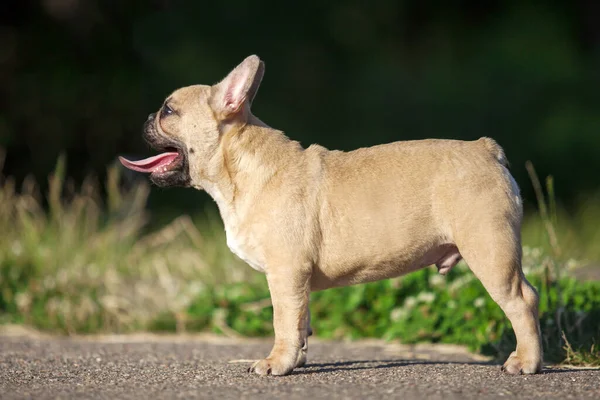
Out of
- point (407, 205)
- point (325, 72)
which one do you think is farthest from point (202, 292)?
point (325, 72)

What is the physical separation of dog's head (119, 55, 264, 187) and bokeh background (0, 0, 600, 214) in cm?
916

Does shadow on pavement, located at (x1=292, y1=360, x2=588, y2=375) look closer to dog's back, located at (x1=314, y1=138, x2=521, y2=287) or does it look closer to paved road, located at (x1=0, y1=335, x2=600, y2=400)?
paved road, located at (x1=0, y1=335, x2=600, y2=400)

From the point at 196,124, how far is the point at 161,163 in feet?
1.17

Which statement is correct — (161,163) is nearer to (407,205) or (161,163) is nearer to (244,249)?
(244,249)

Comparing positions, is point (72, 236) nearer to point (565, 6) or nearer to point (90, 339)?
point (90, 339)

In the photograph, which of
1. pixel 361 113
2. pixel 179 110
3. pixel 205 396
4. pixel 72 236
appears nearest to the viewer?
pixel 205 396

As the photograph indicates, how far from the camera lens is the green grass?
6.67 m

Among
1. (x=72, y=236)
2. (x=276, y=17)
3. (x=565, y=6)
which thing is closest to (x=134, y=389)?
(x=72, y=236)

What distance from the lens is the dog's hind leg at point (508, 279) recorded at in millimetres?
5121

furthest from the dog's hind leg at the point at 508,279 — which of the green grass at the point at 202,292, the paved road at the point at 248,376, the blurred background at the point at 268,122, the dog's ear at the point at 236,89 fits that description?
the dog's ear at the point at 236,89

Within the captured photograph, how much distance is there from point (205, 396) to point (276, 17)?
1517 centimetres

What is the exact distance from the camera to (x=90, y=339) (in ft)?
26.1

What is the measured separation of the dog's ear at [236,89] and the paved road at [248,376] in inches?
63.7

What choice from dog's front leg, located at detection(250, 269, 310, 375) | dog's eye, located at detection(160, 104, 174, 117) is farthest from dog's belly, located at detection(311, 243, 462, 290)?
dog's eye, located at detection(160, 104, 174, 117)
